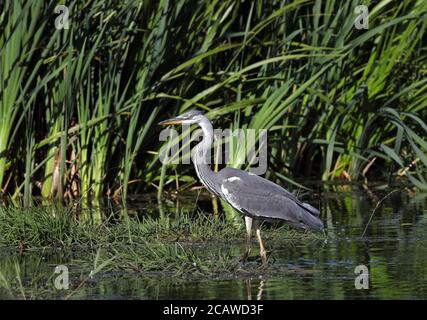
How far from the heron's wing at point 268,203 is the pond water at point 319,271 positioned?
271mm

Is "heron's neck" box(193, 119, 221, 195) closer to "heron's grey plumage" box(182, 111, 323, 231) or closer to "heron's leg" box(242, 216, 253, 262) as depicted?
"heron's grey plumage" box(182, 111, 323, 231)

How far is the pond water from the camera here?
21.2 ft

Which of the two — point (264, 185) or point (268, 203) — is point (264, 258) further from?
point (264, 185)

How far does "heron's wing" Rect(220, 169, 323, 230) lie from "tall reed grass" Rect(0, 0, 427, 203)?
237cm

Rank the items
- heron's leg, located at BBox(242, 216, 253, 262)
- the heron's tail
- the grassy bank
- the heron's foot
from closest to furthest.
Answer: the heron's foot → heron's leg, located at BBox(242, 216, 253, 262) → the heron's tail → the grassy bank

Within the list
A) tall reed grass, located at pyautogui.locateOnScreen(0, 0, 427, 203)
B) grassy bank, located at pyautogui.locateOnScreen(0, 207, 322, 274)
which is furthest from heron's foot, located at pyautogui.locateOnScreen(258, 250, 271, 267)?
tall reed grass, located at pyautogui.locateOnScreen(0, 0, 427, 203)

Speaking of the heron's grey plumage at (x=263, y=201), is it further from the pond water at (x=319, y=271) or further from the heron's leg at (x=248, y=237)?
the pond water at (x=319, y=271)

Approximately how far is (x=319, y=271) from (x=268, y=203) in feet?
3.38

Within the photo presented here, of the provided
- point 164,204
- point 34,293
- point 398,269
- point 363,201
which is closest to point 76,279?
point 34,293

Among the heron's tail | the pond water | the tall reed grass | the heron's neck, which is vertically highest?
the tall reed grass

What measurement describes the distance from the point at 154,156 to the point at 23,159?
140cm

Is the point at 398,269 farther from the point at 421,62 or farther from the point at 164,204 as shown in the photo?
the point at 421,62

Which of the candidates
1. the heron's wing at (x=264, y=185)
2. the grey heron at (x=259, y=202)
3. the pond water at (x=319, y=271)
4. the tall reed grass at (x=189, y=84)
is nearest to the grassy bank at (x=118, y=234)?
the pond water at (x=319, y=271)

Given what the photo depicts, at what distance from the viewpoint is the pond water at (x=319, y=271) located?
21.2 ft
